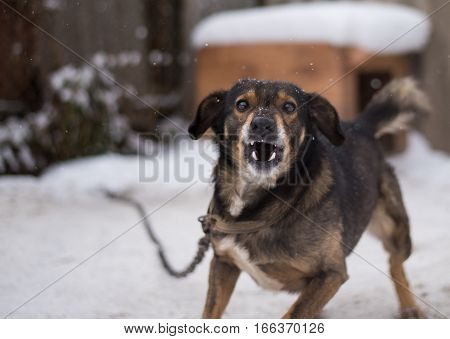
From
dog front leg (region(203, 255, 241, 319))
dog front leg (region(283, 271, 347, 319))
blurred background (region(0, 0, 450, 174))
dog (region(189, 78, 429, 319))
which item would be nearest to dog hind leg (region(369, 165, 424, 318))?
dog (region(189, 78, 429, 319))

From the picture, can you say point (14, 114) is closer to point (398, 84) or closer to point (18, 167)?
point (18, 167)

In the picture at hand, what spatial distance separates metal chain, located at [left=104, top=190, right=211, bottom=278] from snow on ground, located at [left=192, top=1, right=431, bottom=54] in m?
2.73

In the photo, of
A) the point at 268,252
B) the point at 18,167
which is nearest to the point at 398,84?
the point at 268,252

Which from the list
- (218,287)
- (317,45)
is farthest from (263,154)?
(317,45)

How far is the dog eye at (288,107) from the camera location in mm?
2668

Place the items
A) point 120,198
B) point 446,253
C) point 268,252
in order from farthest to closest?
point 120,198 < point 446,253 < point 268,252

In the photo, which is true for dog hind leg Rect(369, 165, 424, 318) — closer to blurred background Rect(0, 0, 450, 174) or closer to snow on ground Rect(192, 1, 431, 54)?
blurred background Rect(0, 0, 450, 174)

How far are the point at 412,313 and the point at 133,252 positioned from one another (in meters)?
1.99

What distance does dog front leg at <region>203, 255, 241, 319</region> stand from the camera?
273 centimetres

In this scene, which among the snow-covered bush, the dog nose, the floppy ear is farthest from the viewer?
the snow-covered bush

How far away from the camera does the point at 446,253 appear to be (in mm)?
3990

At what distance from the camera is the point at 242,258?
8.69 ft

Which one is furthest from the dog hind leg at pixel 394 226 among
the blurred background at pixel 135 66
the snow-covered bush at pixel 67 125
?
the snow-covered bush at pixel 67 125
